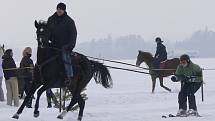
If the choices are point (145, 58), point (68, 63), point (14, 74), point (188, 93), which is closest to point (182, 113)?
point (188, 93)

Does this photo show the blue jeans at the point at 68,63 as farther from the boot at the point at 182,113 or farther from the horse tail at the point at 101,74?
the boot at the point at 182,113

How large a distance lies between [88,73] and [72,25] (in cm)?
130

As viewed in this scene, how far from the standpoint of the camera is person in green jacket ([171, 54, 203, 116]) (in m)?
13.0

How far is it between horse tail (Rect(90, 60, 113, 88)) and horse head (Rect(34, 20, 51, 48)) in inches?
80.0

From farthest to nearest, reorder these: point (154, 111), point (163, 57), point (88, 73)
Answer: point (163, 57)
point (154, 111)
point (88, 73)

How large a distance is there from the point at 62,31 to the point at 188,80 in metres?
3.74

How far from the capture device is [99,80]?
12703 mm

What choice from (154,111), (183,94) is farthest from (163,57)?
(183,94)

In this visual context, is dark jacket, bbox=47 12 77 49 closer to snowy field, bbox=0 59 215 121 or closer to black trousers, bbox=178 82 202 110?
snowy field, bbox=0 59 215 121

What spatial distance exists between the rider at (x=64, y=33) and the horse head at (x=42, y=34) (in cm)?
20

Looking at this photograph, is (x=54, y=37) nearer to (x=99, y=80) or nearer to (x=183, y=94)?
(x=99, y=80)

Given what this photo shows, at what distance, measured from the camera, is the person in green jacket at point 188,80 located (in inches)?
513

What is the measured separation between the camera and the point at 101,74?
1264cm

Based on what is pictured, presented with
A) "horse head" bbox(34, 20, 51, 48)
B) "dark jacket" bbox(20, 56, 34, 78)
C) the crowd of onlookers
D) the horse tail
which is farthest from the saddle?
"horse head" bbox(34, 20, 51, 48)
